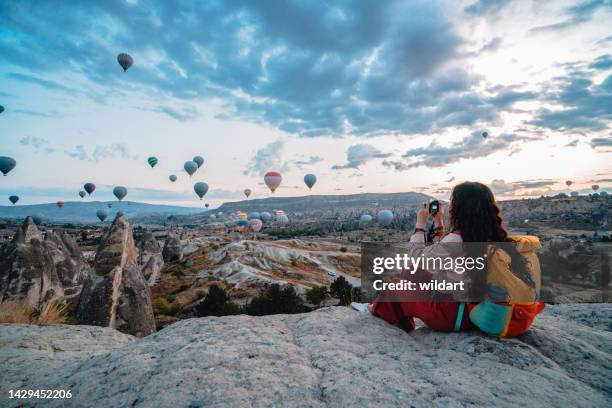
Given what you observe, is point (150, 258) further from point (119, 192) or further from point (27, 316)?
point (119, 192)

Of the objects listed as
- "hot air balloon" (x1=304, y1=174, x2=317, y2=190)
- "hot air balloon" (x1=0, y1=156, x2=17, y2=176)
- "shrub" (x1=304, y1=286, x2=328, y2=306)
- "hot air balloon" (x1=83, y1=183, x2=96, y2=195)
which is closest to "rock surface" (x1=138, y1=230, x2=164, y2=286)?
"shrub" (x1=304, y1=286, x2=328, y2=306)

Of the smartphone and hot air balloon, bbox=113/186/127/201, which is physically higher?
hot air balloon, bbox=113/186/127/201

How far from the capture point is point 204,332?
3.58 m

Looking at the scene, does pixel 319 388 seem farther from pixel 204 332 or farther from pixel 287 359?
pixel 204 332

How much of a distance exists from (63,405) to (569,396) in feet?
12.4

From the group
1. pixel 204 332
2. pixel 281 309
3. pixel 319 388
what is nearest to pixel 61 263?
pixel 281 309

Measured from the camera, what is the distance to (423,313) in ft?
11.6

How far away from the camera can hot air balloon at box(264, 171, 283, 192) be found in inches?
2015

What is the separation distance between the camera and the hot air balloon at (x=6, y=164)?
4025cm

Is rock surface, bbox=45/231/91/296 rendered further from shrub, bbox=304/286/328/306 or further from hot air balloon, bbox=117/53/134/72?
hot air balloon, bbox=117/53/134/72

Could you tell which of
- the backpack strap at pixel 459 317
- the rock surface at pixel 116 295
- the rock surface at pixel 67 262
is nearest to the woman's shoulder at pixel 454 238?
the backpack strap at pixel 459 317

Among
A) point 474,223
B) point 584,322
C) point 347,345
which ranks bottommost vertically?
point 584,322

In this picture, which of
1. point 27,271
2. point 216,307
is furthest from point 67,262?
point 216,307

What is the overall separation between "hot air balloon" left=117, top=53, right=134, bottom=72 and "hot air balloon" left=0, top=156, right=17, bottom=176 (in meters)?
22.0
